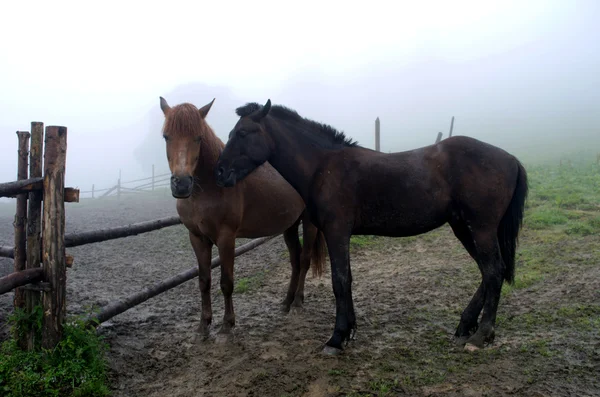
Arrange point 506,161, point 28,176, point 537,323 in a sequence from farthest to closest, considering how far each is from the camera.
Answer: point 537,323 → point 506,161 → point 28,176

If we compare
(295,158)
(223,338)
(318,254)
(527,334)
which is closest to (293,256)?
(318,254)

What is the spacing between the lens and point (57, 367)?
3.17m

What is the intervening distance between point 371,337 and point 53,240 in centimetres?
309

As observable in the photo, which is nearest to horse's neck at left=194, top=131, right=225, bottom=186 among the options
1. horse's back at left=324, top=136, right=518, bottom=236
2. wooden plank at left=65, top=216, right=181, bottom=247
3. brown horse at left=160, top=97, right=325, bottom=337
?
brown horse at left=160, top=97, right=325, bottom=337

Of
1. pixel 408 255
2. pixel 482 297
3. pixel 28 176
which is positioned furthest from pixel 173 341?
pixel 408 255

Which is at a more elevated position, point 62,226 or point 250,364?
point 62,226

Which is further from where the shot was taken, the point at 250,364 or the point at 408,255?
the point at 408,255

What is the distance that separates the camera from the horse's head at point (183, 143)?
12.0 ft

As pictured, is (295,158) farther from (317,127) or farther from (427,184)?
(427,184)

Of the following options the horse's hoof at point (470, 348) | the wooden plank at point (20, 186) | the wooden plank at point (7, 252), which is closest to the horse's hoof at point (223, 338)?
the wooden plank at point (7, 252)

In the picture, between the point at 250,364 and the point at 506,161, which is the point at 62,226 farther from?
the point at 506,161

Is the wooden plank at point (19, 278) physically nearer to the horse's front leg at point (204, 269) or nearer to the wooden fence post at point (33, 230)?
the wooden fence post at point (33, 230)

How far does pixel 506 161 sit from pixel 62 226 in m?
4.05

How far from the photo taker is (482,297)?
390cm
